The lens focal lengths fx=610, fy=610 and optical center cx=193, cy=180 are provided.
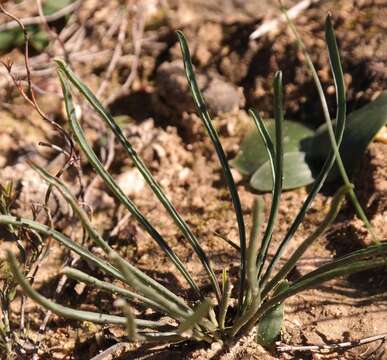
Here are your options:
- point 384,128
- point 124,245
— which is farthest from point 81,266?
point 384,128

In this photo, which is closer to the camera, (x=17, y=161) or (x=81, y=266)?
(x=81, y=266)

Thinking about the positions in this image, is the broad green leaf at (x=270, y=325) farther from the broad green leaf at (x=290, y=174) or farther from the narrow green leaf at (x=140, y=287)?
the broad green leaf at (x=290, y=174)

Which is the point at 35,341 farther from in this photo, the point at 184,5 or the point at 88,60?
the point at 184,5

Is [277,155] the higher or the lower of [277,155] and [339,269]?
the higher

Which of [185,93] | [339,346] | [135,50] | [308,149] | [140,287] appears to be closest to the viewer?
[140,287]

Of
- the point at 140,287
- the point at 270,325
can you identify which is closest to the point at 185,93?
the point at 270,325

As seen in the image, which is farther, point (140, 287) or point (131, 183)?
point (131, 183)

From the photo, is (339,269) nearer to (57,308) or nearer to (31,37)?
(57,308)
